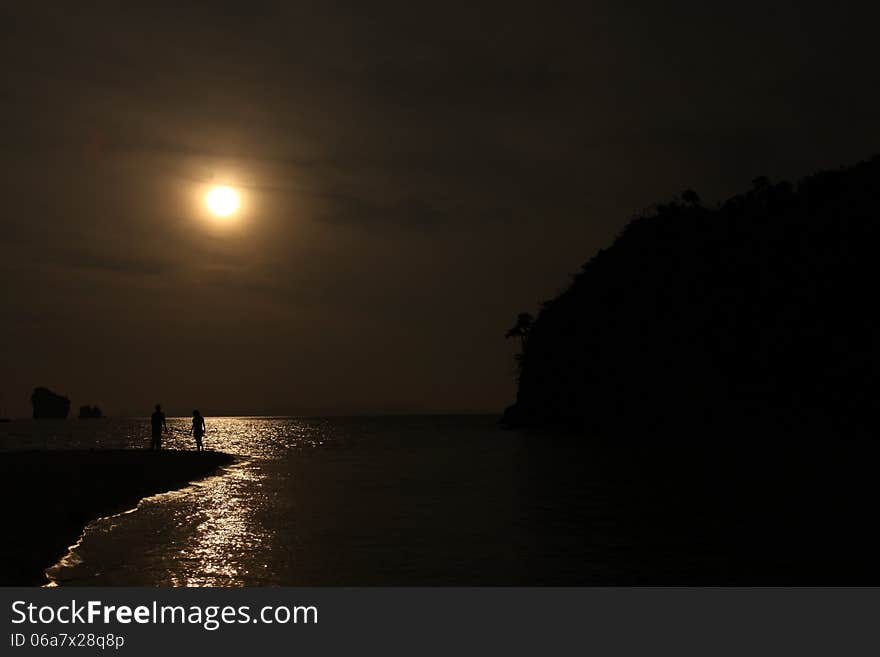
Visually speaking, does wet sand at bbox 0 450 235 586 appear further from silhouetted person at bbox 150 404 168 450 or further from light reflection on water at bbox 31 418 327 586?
silhouetted person at bbox 150 404 168 450

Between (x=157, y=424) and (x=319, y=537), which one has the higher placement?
(x=157, y=424)

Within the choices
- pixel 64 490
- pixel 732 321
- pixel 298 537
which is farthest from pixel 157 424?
pixel 732 321

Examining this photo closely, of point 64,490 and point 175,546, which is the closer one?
point 175,546

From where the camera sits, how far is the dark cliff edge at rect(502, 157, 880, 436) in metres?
73.9

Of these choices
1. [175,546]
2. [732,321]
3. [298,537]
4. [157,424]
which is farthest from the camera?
[732,321]

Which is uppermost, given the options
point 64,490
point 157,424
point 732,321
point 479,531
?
point 732,321

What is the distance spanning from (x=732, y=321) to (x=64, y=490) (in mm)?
78012

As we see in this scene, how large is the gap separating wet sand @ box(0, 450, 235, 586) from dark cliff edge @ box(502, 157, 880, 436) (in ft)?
191

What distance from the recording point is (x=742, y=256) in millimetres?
92750

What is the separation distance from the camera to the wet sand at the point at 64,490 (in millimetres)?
16953

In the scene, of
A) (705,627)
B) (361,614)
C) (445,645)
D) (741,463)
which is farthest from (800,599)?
(741,463)

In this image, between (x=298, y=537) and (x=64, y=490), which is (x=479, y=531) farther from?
(x=64, y=490)

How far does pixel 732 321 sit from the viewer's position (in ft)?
288

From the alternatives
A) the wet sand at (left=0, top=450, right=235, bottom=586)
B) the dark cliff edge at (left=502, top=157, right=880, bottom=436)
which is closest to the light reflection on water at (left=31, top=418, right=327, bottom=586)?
the wet sand at (left=0, top=450, right=235, bottom=586)
